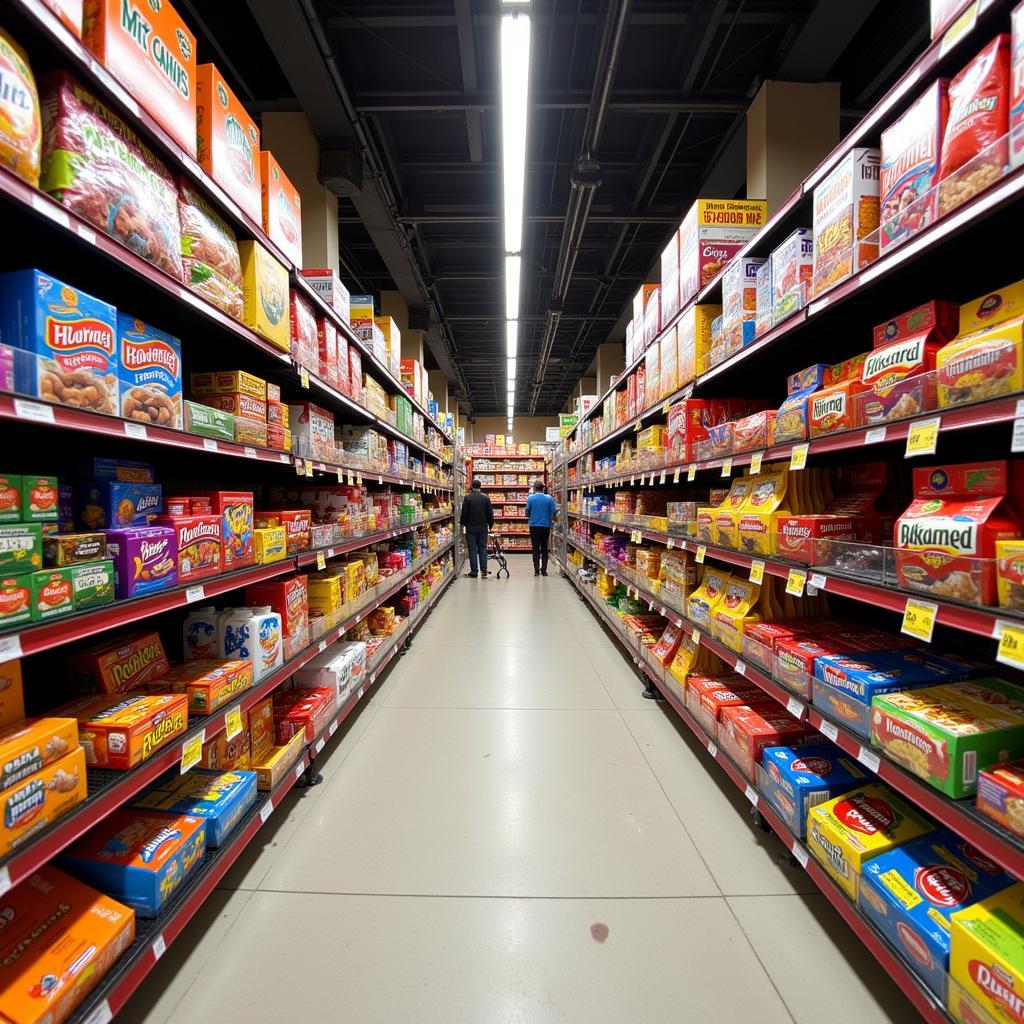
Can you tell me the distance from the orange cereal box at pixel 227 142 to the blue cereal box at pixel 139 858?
206cm

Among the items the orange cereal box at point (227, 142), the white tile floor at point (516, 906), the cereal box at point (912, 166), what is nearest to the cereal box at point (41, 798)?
the white tile floor at point (516, 906)

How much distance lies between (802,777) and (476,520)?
7.27 m

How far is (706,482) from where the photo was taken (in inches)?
156

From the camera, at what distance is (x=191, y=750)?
1.48 metres

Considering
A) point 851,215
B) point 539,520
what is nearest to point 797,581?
point 851,215

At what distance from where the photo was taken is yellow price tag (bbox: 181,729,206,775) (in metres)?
1.44

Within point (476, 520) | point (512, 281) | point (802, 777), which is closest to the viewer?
point (802, 777)

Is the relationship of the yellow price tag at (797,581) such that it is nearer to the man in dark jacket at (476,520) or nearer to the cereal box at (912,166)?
the cereal box at (912,166)

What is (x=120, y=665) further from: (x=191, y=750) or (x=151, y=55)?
(x=151, y=55)

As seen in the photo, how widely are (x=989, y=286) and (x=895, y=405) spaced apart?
0.76 m

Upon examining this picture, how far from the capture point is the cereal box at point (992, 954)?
2.99 ft

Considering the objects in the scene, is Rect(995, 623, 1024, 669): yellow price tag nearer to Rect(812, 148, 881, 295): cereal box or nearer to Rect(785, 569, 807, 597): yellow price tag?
Rect(785, 569, 807, 597): yellow price tag

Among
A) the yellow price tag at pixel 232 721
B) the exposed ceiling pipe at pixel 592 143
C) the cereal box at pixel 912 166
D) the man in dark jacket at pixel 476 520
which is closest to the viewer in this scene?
the cereal box at pixel 912 166

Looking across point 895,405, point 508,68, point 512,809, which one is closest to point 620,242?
point 508,68
